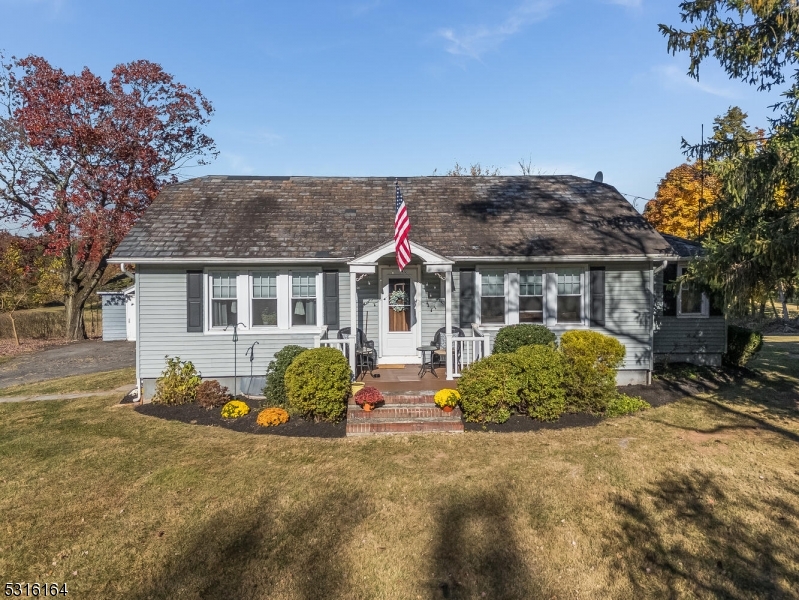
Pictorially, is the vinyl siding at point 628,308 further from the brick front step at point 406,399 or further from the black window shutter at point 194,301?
the black window shutter at point 194,301

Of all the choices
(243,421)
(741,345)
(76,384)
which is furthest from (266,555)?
(741,345)

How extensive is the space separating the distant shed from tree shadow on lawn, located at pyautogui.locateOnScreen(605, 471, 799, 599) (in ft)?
77.8

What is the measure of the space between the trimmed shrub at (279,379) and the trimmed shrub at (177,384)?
181 cm

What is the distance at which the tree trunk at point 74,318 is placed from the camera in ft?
78.1

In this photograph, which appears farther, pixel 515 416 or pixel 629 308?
pixel 629 308

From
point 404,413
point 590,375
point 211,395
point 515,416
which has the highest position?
point 590,375

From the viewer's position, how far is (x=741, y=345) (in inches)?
510

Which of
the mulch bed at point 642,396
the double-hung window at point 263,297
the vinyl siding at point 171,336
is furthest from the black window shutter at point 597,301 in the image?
the vinyl siding at point 171,336

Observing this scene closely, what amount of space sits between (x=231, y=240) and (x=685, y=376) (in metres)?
12.2

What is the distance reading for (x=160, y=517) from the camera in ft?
17.7

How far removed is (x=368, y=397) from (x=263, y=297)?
155 inches

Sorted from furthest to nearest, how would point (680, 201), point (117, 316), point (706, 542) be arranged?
point (680, 201) → point (117, 316) → point (706, 542)

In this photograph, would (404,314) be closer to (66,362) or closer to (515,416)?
(515,416)

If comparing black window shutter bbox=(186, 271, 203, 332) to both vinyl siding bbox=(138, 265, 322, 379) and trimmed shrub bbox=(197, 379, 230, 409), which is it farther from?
trimmed shrub bbox=(197, 379, 230, 409)
